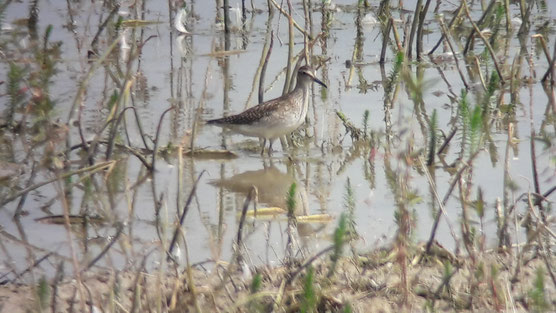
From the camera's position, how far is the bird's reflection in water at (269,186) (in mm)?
7470

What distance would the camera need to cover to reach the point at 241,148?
9188 mm

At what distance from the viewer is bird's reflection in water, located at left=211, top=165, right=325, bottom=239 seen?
7.47 metres

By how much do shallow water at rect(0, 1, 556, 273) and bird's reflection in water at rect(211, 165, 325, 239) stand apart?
A: 0.6 inches

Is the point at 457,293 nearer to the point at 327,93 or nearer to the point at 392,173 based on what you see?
the point at 392,173

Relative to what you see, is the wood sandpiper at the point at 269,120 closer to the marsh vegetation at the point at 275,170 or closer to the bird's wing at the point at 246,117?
the bird's wing at the point at 246,117

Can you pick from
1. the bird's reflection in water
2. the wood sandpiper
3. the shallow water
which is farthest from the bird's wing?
the bird's reflection in water

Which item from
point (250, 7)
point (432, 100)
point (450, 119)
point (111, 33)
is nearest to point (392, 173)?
point (450, 119)

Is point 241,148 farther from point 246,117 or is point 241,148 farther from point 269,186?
point 269,186

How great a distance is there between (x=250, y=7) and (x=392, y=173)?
6.77m

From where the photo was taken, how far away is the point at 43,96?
615 cm

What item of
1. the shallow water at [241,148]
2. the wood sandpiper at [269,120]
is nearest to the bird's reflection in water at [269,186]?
the shallow water at [241,148]

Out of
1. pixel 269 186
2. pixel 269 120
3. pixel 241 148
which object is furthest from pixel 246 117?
pixel 269 186

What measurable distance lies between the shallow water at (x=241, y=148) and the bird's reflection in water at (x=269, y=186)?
2 centimetres

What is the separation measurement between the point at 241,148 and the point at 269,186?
4.10ft
